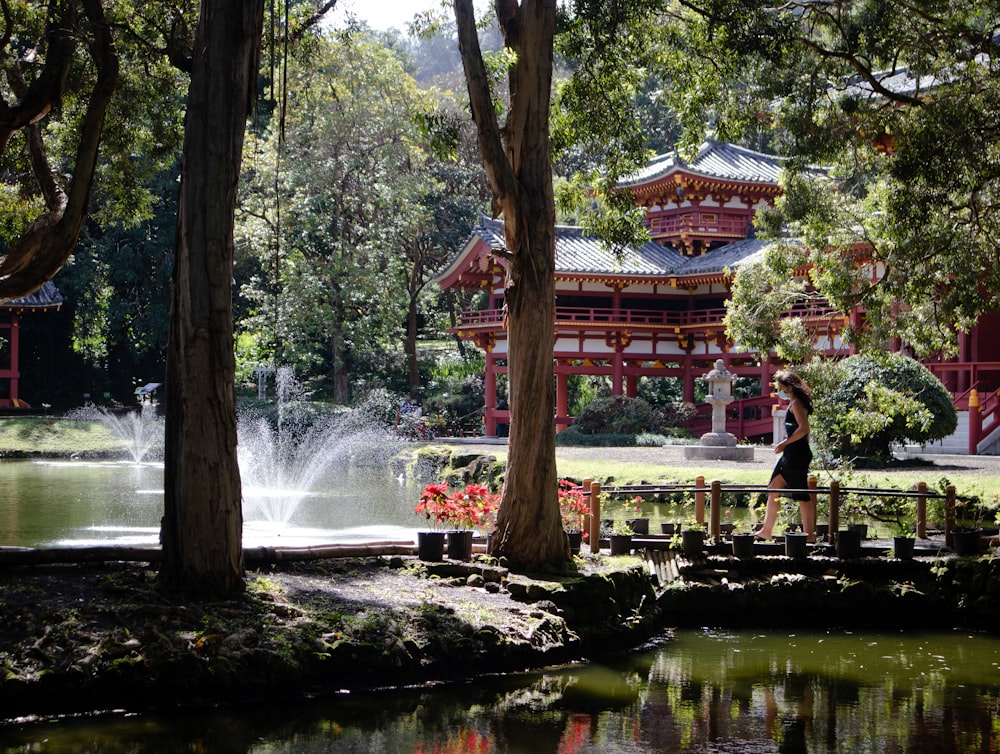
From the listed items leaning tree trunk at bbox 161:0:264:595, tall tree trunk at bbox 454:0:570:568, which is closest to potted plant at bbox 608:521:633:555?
tall tree trunk at bbox 454:0:570:568

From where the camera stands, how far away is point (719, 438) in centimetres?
2567

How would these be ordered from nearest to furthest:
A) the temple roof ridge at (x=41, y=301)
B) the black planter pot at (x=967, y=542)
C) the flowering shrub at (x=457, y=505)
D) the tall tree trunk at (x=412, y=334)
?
the flowering shrub at (x=457, y=505) < the black planter pot at (x=967, y=542) < the temple roof ridge at (x=41, y=301) < the tall tree trunk at (x=412, y=334)

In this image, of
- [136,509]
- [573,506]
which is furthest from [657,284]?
[573,506]

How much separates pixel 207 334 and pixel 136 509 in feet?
35.5

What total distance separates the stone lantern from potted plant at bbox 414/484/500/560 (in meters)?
13.9

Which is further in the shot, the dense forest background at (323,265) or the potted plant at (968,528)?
the dense forest background at (323,265)

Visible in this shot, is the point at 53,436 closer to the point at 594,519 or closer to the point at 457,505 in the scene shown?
the point at 457,505

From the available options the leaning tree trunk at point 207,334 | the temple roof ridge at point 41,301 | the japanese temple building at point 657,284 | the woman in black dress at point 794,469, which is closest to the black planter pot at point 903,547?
the woman in black dress at point 794,469

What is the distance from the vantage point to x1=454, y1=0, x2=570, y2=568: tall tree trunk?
1025cm

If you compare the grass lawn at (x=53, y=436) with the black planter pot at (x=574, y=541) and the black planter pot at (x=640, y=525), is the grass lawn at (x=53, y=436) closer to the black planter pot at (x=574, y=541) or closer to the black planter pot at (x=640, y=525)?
the black planter pot at (x=640, y=525)

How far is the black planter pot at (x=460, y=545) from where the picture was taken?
1015 cm

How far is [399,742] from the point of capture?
695cm

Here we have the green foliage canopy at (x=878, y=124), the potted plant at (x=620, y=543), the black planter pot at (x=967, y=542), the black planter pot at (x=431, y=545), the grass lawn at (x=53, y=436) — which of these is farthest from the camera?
the grass lawn at (x=53, y=436)

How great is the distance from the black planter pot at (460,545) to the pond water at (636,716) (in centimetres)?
167
